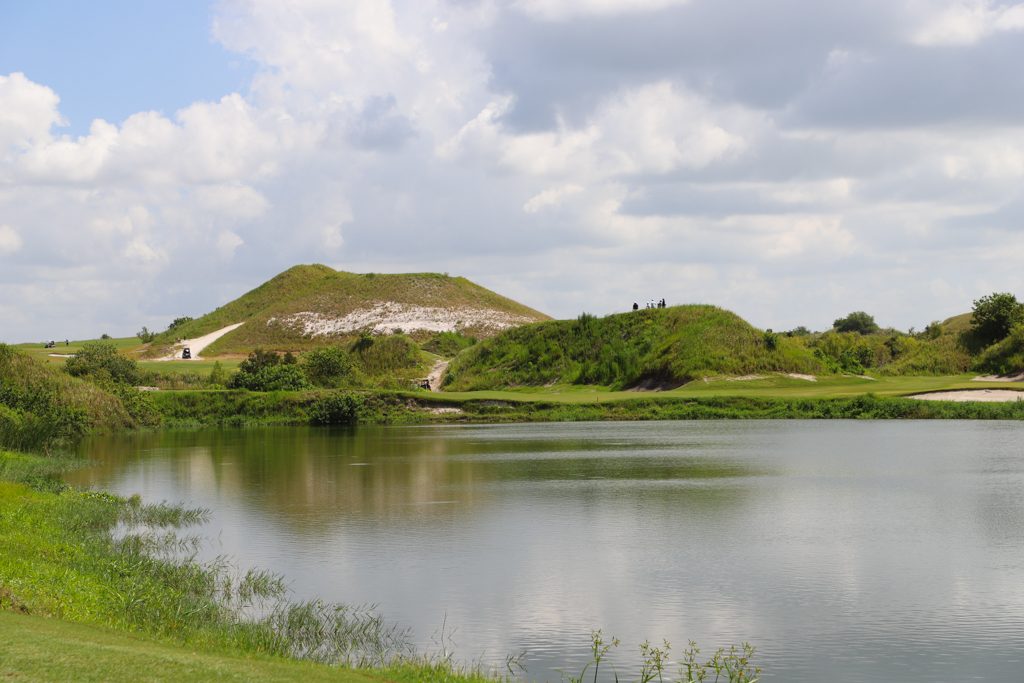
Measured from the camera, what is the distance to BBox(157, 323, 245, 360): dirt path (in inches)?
4812

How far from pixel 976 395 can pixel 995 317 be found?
23.6 metres

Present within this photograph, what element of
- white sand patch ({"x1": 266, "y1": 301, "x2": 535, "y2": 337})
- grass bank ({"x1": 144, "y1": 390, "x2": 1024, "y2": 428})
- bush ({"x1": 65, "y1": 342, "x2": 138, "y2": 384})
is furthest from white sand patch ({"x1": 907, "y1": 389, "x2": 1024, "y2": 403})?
white sand patch ({"x1": 266, "y1": 301, "x2": 535, "y2": 337})

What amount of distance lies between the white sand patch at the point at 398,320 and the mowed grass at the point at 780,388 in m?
56.9

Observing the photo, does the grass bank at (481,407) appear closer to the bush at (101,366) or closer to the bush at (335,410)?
the bush at (335,410)

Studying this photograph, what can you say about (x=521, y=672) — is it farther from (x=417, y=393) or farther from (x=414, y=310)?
(x=414, y=310)

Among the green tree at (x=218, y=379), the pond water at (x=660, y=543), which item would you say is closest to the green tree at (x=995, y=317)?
the pond water at (x=660, y=543)

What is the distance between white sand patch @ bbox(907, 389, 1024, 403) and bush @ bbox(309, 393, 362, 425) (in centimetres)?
3173

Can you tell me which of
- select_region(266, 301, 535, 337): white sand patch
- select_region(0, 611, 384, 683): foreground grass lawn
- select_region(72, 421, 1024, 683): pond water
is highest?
select_region(266, 301, 535, 337): white sand patch

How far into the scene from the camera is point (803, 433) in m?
49.3

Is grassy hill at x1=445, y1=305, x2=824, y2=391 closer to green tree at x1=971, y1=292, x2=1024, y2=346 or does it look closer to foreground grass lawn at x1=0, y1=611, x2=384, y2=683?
green tree at x1=971, y1=292, x2=1024, y2=346

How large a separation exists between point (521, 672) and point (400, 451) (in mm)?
31739

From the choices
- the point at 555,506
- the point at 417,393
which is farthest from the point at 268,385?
the point at 555,506

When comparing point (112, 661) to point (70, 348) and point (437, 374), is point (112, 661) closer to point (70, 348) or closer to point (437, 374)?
point (437, 374)

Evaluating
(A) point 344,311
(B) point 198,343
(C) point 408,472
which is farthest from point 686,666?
(A) point 344,311
